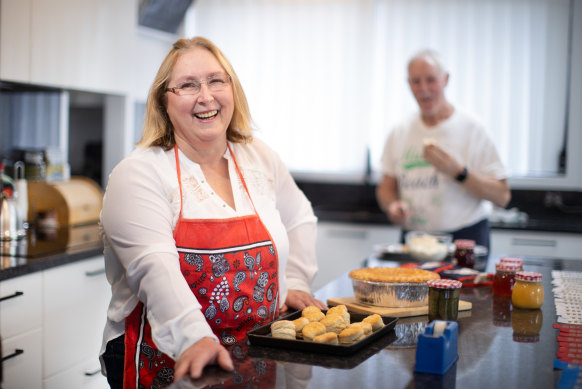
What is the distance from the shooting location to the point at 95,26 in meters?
3.24

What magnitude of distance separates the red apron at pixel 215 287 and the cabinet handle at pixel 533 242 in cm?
244

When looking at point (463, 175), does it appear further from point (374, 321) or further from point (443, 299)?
point (374, 321)

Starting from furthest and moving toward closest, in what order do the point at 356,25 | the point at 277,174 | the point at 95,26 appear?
the point at 356,25 → the point at 95,26 → the point at 277,174

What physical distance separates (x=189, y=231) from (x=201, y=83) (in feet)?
1.29

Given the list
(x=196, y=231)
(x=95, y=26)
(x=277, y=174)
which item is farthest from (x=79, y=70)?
(x=196, y=231)

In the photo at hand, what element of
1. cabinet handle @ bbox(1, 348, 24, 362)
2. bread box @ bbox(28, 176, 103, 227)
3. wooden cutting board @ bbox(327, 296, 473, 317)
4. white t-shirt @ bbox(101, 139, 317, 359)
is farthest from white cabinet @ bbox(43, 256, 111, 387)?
wooden cutting board @ bbox(327, 296, 473, 317)

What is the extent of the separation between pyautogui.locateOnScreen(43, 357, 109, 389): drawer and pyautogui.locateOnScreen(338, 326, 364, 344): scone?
1.45 m

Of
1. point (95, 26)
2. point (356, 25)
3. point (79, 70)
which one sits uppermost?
point (356, 25)

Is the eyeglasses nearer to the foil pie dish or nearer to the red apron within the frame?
the red apron

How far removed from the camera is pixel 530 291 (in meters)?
1.79

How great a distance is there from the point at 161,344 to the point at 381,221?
277 cm

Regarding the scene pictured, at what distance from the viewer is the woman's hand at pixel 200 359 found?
1.27 meters

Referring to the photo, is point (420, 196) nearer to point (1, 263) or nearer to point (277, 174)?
point (277, 174)

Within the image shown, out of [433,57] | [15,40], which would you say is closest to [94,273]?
[15,40]
